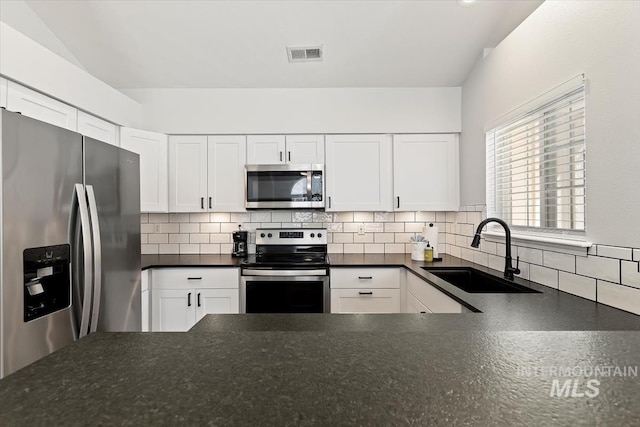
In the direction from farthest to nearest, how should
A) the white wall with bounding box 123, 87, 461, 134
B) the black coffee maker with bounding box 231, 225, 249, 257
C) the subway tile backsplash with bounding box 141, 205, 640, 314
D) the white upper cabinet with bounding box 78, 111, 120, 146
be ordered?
the subway tile backsplash with bounding box 141, 205, 640, 314 → the black coffee maker with bounding box 231, 225, 249, 257 → the white wall with bounding box 123, 87, 461, 134 → the white upper cabinet with bounding box 78, 111, 120, 146

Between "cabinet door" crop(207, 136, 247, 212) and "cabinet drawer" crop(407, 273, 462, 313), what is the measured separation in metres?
1.68

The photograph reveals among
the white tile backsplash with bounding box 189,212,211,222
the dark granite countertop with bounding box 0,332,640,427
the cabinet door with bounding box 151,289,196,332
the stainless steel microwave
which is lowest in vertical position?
the cabinet door with bounding box 151,289,196,332

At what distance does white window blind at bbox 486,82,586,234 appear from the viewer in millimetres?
1638

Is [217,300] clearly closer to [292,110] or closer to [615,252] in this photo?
[292,110]

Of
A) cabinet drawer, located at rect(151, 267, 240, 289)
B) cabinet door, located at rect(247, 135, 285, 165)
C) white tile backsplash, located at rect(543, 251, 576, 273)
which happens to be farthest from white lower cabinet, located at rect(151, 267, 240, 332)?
white tile backsplash, located at rect(543, 251, 576, 273)

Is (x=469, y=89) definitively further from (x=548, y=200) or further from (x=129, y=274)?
(x=129, y=274)

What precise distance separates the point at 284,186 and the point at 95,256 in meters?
1.66

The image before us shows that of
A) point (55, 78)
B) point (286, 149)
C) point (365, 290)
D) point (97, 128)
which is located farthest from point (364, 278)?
point (55, 78)

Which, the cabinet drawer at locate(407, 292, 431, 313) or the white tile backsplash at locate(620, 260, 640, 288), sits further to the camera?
the cabinet drawer at locate(407, 292, 431, 313)

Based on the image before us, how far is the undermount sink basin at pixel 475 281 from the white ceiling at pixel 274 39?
176 centimetres

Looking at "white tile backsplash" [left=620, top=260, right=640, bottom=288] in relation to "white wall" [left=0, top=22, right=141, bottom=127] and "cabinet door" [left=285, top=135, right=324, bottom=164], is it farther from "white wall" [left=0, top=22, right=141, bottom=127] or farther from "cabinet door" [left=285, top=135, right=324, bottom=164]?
"white wall" [left=0, top=22, right=141, bottom=127]

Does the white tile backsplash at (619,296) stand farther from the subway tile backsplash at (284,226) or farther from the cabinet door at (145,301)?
the cabinet door at (145,301)

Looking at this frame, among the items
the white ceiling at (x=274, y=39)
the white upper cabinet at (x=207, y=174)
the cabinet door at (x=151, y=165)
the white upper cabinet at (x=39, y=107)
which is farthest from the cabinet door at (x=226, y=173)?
the white upper cabinet at (x=39, y=107)

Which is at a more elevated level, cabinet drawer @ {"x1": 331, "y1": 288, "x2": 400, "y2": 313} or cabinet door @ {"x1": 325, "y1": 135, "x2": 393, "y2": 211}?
cabinet door @ {"x1": 325, "y1": 135, "x2": 393, "y2": 211}
